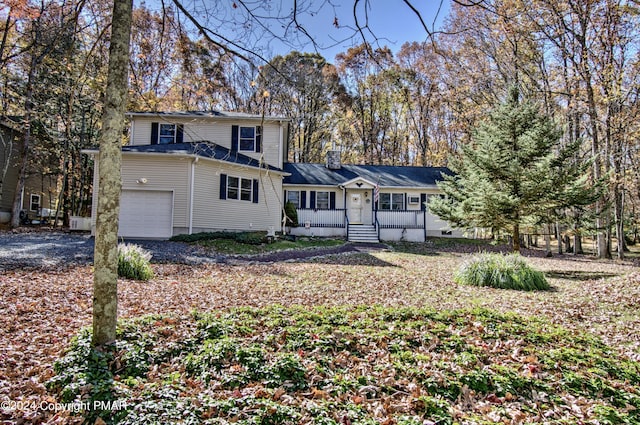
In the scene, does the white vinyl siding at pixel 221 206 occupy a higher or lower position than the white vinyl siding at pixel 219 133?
lower

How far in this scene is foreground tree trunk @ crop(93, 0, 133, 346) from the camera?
3193 mm

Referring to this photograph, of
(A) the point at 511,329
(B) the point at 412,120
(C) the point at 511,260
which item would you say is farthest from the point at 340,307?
(B) the point at 412,120

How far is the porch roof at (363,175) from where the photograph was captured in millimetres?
21448

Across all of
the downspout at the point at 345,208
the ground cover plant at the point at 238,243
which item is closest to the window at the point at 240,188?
the ground cover plant at the point at 238,243

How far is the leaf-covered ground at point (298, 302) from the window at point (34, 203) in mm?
21654

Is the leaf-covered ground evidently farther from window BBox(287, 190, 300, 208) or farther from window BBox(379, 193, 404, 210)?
window BBox(379, 193, 404, 210)

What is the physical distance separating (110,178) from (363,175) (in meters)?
20.4

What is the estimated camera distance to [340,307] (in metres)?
5.32

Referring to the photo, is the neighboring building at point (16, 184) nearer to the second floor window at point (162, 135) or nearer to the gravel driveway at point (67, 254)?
the second floor window at point (162, 135)

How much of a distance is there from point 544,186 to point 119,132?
1145 cm

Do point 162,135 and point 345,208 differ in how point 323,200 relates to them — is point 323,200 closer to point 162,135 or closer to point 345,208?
point 345,208

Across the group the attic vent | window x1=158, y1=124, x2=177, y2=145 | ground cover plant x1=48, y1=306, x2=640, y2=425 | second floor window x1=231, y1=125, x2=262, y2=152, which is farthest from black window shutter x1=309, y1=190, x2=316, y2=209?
ground cover plant x1=48, y1=306, x2=640, y2=425

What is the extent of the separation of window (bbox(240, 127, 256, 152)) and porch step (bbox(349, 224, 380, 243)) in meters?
7.22

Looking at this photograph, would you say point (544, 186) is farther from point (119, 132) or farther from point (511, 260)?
point (119, 132)
